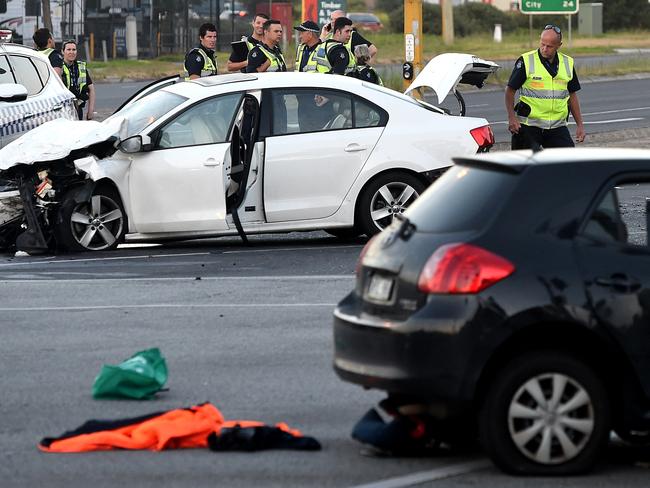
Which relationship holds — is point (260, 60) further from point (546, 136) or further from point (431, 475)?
point (431, 475)

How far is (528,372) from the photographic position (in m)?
5.98

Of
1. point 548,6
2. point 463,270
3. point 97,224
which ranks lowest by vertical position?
point 97,224

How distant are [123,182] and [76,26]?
40.5m

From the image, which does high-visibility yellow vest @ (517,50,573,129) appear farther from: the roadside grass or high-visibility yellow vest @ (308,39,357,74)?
the roadside grass

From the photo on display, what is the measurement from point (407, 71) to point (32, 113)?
7295 millimetres

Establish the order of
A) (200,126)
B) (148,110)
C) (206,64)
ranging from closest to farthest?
(200,126) → (148,110) → (206,64)

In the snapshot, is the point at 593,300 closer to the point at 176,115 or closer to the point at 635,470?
the point at 635,470

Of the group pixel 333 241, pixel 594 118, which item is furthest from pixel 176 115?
pixel 594 118

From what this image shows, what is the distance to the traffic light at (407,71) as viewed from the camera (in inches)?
→ 845

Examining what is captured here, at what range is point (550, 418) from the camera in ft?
19.6

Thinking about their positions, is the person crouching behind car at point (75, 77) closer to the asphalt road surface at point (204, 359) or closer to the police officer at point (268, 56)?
the police officer at point (268, 56)

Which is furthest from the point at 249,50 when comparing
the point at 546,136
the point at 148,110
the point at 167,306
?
the point at 167,306

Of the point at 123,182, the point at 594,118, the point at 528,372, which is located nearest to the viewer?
the point at 528,372

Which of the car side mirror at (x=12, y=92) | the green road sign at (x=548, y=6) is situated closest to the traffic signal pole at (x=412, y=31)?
the car side mirror at (x=12, y=92)
